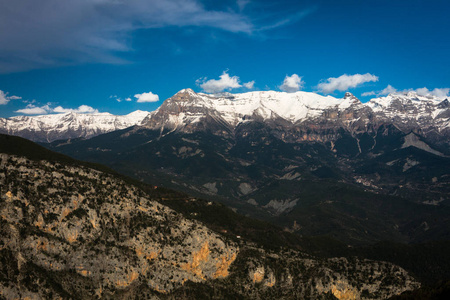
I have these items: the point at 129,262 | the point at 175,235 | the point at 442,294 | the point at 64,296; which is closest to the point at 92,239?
the point at 129,262

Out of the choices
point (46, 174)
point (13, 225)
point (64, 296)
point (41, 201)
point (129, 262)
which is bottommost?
point (64, 296)

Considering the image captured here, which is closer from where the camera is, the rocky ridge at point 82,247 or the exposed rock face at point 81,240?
the rocky ridge at point 82,247

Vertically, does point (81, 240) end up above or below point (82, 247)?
above

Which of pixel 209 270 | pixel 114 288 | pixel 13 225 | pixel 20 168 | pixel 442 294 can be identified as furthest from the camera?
pixel 209 270

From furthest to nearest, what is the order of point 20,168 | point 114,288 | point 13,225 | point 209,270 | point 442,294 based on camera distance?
point 209,270
point 20,168
point 114,288
point 13,225
point 442,294

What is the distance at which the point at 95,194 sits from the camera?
191375mm

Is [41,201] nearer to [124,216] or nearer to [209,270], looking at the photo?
[124,216]

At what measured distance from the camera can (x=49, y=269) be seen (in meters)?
156

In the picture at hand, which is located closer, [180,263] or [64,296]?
[64,296]

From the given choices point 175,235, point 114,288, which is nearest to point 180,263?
point 175,235

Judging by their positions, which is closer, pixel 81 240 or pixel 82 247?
pixel 82 247

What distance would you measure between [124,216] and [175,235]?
92.1 feet

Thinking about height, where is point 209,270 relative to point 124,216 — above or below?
below

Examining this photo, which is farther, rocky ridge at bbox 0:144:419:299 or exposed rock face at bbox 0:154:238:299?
exposed rock face at bbox 0:154:238:299
